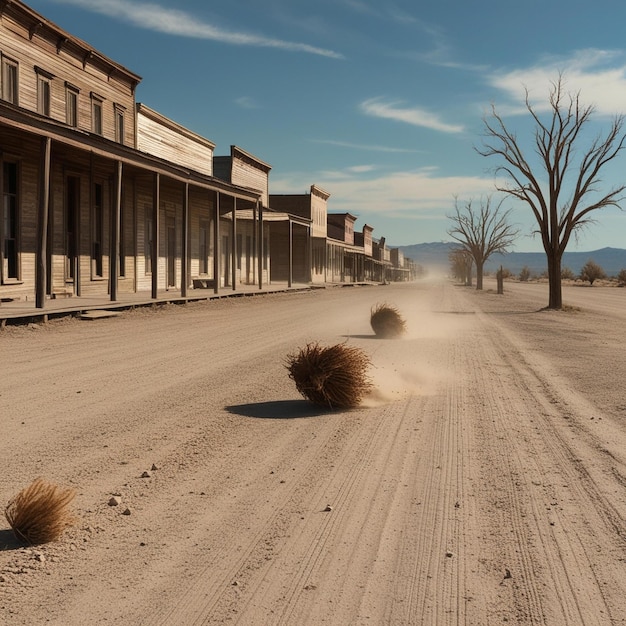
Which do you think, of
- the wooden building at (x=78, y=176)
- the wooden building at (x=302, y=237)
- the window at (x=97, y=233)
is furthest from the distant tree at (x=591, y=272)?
the window at (x=97, y=233)

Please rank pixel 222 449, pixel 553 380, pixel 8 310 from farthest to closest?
pixel 8 310, pixel 553 380, pixel 222 449

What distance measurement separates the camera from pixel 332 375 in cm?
803

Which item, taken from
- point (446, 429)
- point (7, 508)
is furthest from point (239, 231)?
point (7, 508)

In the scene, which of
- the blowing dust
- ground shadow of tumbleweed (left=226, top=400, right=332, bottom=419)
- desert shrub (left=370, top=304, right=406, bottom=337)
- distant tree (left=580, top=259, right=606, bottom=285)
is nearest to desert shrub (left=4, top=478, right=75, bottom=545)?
ground shadow of tumbleweed (left=226, top=400, right=332, bottom=419)

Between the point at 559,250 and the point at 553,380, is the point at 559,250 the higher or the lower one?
the higher one

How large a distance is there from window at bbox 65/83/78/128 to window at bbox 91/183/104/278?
79.3 inches

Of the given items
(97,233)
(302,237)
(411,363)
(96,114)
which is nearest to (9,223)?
(97,233)

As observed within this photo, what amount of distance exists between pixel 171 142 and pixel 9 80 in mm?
11719

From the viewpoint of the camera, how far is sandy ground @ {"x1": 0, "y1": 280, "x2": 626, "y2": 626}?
3.44 metres

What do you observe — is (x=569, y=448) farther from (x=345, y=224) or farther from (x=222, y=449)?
(x=345, y=224)

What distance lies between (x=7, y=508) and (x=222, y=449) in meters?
2.21

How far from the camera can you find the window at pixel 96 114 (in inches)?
972

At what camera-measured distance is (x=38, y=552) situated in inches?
158

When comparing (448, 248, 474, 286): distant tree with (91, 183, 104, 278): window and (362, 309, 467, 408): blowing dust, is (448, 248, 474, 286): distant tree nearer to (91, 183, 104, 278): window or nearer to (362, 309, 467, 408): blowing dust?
(91, 183, 104, 278): window
